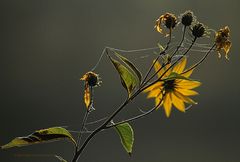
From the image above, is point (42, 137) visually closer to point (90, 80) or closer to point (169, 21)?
point (90, 80)

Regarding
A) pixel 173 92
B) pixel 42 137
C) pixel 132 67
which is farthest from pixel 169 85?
pixel 42 137

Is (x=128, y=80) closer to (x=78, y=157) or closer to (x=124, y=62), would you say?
(x=124, y=62)

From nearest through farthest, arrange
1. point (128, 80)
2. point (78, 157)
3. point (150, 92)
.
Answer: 1. point (78, 157)
2. point (128, 80)
3. point (150, 92)

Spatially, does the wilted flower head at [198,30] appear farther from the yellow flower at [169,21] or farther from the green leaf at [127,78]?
the green leaf at [127,78]

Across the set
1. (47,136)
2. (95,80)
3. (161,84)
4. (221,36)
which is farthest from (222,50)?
(47,136)

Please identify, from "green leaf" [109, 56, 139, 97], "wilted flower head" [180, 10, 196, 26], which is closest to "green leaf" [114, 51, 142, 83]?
"green leaf" [109, 56, 139, 97]
